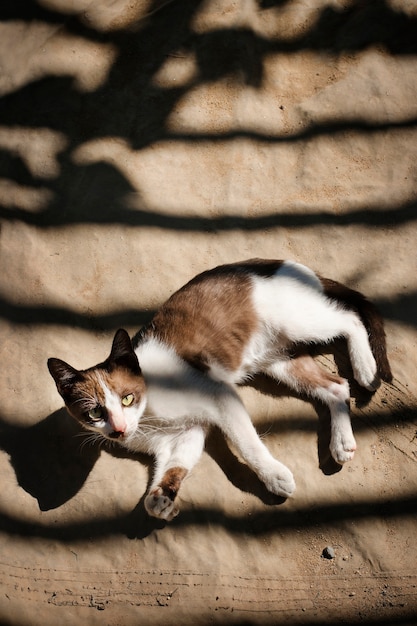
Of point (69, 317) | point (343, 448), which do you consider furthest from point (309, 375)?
point (69, 317)

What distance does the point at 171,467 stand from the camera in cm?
243

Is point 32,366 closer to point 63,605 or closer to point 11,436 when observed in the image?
point 11,436

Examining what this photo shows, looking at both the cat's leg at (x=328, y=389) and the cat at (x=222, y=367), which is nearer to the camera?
the cat at (x=222, y=367)

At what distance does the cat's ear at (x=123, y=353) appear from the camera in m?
2.30

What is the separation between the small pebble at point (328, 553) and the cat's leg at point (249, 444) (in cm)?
27

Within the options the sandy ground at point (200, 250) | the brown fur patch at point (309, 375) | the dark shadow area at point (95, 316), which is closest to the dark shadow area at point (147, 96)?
the sandy ground at point (200, 250)

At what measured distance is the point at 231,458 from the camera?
2.57 metres

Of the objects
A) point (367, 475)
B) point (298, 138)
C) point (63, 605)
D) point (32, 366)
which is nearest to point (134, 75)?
point (298, 138)

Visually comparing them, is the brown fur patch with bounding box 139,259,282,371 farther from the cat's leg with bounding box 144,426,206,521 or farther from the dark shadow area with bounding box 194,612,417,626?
the dark shadow area with bounding box 194,612,417,626

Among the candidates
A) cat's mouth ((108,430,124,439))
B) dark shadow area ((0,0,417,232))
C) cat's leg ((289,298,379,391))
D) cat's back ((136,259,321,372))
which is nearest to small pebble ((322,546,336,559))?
cat's leg ((289,298,379,391))

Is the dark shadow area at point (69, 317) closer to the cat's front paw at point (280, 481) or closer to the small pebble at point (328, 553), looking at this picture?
the cat's front paw at point (280, 481)

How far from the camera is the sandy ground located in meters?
2.28

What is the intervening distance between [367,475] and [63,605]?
1.45 meters

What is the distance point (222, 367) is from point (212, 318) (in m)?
0.24
